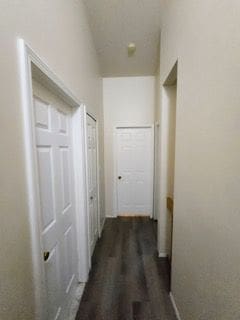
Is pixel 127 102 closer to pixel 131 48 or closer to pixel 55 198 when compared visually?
pixel 131 48

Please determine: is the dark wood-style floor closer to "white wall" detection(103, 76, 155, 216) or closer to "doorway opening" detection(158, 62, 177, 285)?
"doorway opening" detection(158, 62, 177, 285)

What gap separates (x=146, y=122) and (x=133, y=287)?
275 cm

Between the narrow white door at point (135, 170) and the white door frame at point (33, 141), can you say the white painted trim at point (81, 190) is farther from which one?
the narrow white door at point (135, 170)

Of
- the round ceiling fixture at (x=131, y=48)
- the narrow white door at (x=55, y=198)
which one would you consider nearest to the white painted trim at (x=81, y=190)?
the narrow white door at (x=55, y=198)

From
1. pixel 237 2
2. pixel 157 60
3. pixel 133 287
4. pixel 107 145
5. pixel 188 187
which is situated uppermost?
pixel 157 60

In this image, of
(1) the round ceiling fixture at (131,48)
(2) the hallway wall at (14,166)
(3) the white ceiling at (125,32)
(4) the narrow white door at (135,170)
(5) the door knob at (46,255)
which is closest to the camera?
(2) the hallway wall at (14,166)

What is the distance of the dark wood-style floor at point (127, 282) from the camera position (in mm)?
1558

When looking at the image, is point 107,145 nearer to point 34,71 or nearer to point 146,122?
point 146,122

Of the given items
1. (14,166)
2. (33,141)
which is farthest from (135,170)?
(14,166)

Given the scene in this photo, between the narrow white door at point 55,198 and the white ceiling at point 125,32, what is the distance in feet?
4.28

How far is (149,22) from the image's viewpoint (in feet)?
7.05

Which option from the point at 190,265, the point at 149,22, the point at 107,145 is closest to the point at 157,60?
the point at 149,22

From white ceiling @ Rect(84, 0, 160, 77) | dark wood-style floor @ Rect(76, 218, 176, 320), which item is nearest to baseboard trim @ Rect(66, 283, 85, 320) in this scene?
dark wood-style floor @ Rect(76, 218, 176, 320)

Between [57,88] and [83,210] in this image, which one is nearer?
[57,88]
